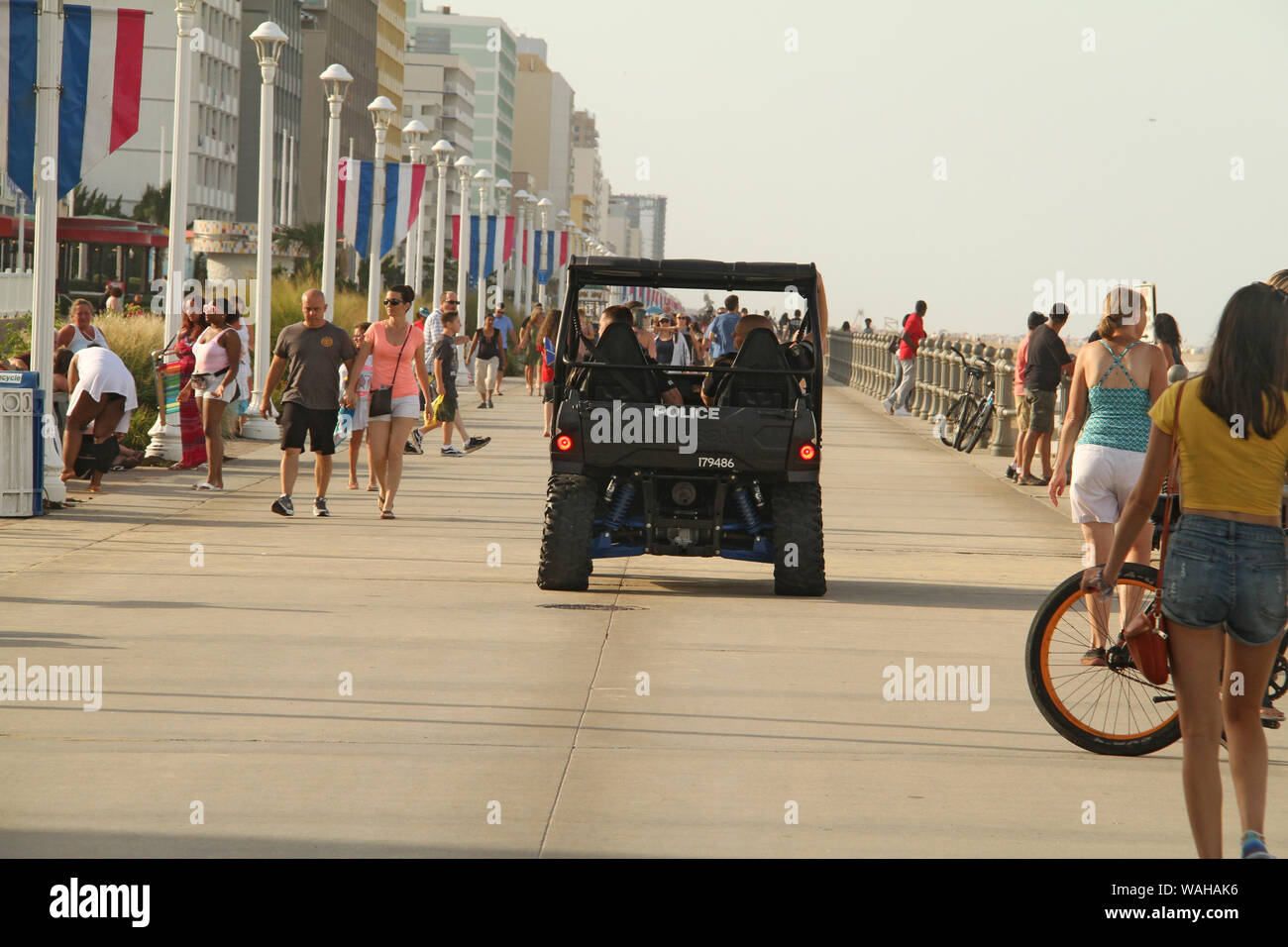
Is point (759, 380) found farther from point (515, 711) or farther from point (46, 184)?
point (46, 184)

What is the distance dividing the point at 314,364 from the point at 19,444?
7.60ft

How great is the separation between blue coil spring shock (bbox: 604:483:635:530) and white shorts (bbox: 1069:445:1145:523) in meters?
3.40

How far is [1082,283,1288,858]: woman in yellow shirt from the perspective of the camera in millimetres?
5238

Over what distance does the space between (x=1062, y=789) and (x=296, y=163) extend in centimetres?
12133

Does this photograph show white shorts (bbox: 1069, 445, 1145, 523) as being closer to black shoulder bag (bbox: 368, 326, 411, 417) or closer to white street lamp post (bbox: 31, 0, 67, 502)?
black shoulder bag (bbox: 368, 326, 411, 417)

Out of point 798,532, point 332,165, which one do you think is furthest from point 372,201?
point 798,532

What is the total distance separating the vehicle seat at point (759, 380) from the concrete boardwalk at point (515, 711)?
1219 millimetres

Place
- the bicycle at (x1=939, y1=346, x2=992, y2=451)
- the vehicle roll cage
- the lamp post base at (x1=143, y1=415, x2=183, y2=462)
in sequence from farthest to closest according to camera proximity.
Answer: the bicycle at (x1=939, y1=346, x2=992, y2=451) → the lamp post base at (x1=143, y1=415, x2=183, y2=462) → the vehicle roll cage

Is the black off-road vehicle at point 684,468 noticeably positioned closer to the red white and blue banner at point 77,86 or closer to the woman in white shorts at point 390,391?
the woman in white shorts at point 390,391

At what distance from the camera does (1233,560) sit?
5.26 meters

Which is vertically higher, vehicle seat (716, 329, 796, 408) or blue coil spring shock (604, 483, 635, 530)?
vehicle seat (716, 329, 796, 408)

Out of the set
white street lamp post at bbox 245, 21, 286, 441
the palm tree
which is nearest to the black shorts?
white street lamp post at bbox 245, 21, 286, 441
